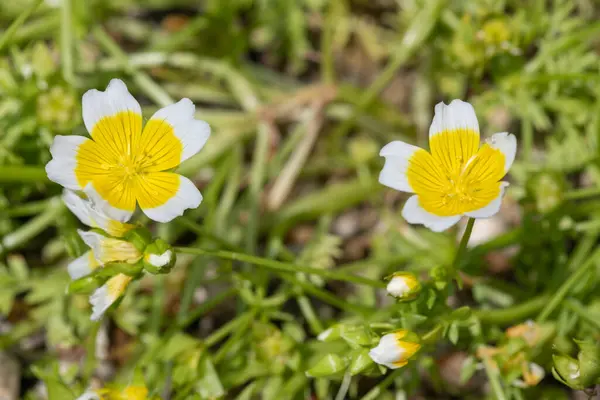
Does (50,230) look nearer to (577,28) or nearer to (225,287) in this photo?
(225,287)

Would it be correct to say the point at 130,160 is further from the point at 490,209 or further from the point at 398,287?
the point at 490,209

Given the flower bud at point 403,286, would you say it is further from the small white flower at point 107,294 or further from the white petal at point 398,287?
the small white flower at point 107,294

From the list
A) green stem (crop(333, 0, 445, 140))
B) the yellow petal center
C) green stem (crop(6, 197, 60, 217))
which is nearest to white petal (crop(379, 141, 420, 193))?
the yellow petal center

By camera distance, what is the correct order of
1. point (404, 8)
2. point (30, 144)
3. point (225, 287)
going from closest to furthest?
point (30, 144)
point (225, 287)
point (404, 8)

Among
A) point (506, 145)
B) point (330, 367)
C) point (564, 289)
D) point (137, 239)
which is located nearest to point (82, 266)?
point (137, 239)

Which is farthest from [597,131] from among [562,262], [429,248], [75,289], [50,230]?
[50,230]

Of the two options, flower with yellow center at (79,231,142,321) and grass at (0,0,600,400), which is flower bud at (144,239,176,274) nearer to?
flower with yellow center at (79,231,142,321)

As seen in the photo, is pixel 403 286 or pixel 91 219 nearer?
pixel 403 286
